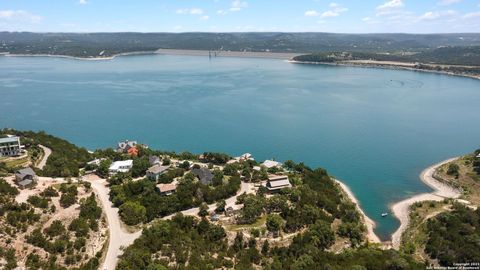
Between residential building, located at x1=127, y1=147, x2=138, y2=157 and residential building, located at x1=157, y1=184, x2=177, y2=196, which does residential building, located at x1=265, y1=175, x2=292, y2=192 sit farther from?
residential building, located at x1=127, y1=147, x2=138, y2=157

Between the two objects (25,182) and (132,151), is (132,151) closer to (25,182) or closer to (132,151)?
(132,151)

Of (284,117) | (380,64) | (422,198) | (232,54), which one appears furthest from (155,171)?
(232,54)

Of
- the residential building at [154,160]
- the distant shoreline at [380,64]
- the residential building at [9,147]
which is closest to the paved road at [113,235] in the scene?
the residential building at [154,160]

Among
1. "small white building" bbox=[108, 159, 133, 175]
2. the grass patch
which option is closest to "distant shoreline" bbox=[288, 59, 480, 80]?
"small white building" bbox=[108, 159, 133, 175]

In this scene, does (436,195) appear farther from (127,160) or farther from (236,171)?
(127,160)

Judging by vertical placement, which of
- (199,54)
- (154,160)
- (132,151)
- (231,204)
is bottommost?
(231,204)

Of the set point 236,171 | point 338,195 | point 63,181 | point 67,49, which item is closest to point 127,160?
point 63,181
